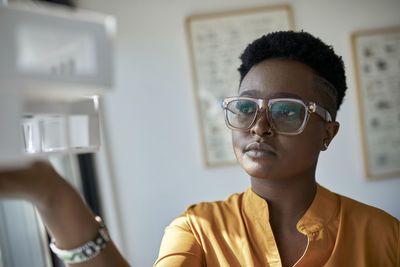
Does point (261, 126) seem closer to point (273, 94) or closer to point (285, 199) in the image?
point (273, 94)

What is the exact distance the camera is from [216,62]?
277 centimetres

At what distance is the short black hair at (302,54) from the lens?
1.17 m

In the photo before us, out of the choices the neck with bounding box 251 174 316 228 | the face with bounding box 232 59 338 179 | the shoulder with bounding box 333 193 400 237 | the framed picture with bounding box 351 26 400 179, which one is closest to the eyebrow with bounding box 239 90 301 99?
the face with bounding box 232 59 338 179

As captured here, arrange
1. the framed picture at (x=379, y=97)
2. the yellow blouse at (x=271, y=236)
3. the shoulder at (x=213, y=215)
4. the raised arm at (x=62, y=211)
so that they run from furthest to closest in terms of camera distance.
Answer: the framed picture at (x=379, y=97) < the shoulder at (x=213, y=215) < the yellow blouse at (x=271, y=236) < the raised arm at (x=62, y=211)

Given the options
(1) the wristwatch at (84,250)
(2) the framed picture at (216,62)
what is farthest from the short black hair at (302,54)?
(2) the framed picture at (216,62)

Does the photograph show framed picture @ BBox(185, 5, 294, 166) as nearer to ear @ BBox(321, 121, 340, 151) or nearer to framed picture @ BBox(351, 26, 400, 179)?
framed picture @ BBox(351, 26, 400, 179)

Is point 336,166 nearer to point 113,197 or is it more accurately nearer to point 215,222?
point 113,197

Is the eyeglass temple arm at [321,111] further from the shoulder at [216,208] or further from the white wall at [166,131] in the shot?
the white wall at [166,131]

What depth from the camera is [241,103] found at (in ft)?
3.76

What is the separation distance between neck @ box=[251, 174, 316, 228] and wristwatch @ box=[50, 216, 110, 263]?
1.78 ft

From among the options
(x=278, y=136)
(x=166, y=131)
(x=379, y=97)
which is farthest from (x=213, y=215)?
(x=379, y=97)

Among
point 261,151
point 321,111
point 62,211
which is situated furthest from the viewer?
point 321,111

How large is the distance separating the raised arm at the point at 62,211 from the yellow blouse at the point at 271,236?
0.31m

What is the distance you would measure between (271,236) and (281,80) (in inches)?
17.3
